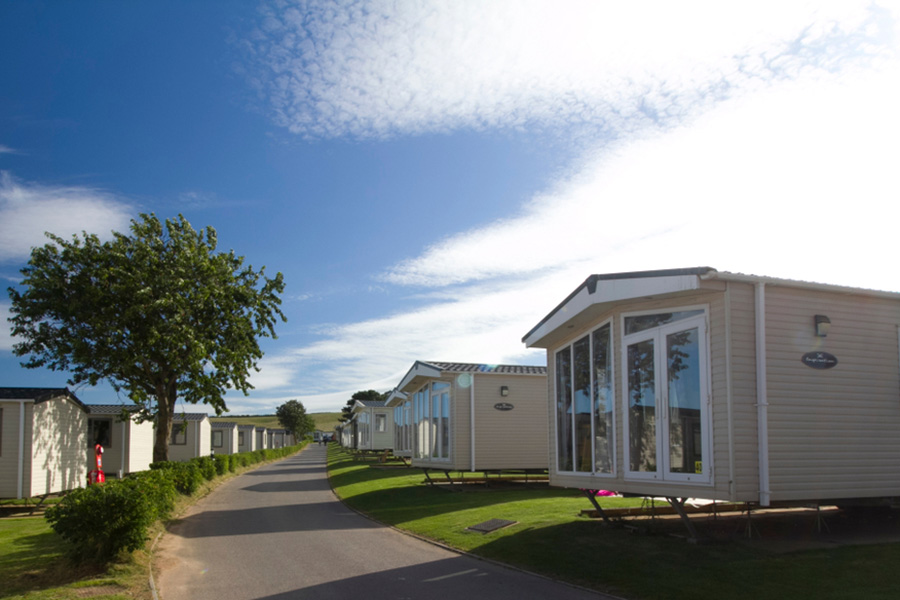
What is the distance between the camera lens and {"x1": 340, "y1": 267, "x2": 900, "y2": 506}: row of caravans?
27.1 feet

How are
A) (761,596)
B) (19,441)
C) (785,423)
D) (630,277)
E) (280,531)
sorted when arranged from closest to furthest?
(761,596) → (785,423) → (630,277) → (280,531) → (19,441)

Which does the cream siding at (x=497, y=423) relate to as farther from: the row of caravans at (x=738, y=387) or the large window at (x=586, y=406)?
the row of caravans at (x=738, y=387)

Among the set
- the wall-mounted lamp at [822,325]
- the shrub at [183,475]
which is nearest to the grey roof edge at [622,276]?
the wall-mounted lamp at [822,325]

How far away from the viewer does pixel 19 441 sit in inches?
795

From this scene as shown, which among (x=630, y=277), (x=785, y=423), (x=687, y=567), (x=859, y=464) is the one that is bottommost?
(x=687, y=567)

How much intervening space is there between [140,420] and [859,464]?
855 inches

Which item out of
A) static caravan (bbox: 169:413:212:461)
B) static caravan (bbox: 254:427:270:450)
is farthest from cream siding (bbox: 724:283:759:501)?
static caravan (bbox: 254:427:270:450)

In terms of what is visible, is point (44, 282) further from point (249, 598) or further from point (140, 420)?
point (249, 598)

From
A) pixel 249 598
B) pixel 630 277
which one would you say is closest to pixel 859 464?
pixel 630 277

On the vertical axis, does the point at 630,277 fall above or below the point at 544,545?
above

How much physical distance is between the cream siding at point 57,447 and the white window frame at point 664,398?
62.2 feet

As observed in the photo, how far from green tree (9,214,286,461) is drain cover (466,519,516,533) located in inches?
493

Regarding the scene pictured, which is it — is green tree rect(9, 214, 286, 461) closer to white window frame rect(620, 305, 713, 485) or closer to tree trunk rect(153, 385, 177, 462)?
tree trunk rect(153, 385, 177, 462)

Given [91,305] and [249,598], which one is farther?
[91,305]
